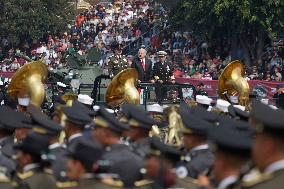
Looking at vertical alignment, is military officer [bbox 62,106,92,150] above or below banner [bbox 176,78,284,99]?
above

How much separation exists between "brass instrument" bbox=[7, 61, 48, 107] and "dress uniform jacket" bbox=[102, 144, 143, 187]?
26.0 ft

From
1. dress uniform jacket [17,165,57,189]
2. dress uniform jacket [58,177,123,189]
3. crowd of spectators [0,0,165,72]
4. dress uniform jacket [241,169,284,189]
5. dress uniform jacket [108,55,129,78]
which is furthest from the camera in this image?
crowd of spectators [0,0,165,72]

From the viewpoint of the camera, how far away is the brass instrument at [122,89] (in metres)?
14.3

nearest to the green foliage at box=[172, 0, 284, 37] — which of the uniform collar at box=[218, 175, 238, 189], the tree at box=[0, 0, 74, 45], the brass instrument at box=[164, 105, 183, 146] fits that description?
the tree at box=[0, 0, 74, 45]

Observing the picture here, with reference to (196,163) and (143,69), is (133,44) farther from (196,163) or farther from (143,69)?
(196,163)

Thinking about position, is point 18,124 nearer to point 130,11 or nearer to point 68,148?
point 68,148

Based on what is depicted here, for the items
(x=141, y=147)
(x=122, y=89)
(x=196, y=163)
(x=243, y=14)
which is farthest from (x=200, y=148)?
(x=243, y=14)

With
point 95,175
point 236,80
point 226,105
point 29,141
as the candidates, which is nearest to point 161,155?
point 95,175

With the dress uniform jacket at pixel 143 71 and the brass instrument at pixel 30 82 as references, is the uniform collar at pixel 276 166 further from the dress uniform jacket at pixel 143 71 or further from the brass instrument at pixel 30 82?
the dress uniform jacket at pixel 143 71

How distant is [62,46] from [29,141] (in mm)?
30783

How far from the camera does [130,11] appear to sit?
39.2 metres

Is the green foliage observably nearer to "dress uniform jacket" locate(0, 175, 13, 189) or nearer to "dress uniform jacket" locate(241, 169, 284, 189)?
"dress uniform jacket" locate(0, 175, 13, 189)

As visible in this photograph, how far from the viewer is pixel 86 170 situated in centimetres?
616

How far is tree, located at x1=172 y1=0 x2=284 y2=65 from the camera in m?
28.4
